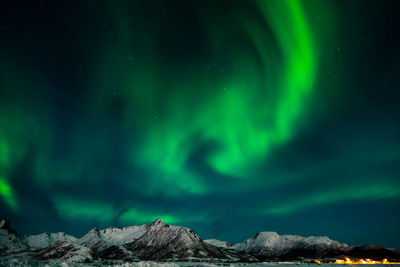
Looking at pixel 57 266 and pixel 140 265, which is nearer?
pixel 57 266

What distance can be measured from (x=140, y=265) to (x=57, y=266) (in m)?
30.1

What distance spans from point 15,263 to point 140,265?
1563 inches

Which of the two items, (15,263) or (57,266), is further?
(57,266)

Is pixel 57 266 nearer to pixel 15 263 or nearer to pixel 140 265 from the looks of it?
pixel 15 263

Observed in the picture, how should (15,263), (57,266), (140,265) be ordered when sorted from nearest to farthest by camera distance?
(15,263) → (57,266) → (140,265)

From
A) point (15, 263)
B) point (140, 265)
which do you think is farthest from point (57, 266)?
point (140, 265)

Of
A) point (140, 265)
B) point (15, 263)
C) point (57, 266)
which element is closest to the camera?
point (15, 263)

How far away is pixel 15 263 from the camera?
65.6 metres

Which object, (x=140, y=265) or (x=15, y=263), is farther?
(x=140, y=265)

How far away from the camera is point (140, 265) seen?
91875 millimetres
